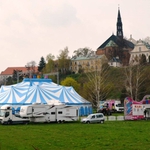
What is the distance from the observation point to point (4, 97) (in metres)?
39.8

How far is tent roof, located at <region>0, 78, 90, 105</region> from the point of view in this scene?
1510 inches

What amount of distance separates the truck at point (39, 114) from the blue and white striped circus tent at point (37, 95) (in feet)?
21.4

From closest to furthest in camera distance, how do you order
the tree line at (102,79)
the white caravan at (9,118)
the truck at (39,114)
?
the white caravan at (9,118), the truck at (39,114), the tree line at (102,79)

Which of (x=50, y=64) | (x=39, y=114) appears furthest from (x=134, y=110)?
(x=50, y=64)

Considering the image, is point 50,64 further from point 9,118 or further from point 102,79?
point 9,118

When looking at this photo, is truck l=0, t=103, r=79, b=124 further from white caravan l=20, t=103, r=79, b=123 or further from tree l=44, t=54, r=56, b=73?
tree l=44, t=54, r=56, b=73

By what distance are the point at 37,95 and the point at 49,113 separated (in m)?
7.91

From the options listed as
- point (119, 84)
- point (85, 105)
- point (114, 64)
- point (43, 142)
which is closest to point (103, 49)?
point (114, 64)

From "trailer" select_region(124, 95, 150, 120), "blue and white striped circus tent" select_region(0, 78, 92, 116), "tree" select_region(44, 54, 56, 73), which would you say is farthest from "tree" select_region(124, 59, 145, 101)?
"tree" select_region(44, 54, 56, 73)

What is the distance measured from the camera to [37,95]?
38.8 metres

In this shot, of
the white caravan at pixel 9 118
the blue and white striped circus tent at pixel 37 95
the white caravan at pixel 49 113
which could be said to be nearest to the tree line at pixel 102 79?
the blue and white striped circus tent at pixel 37 95

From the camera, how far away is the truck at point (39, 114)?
30.0m

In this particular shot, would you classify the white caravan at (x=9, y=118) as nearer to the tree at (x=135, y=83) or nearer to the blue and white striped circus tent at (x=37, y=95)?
the blue and white striped circus tent at (x=37, y=95)

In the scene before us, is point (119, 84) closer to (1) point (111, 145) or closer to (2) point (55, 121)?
(2) point (55, 121)
